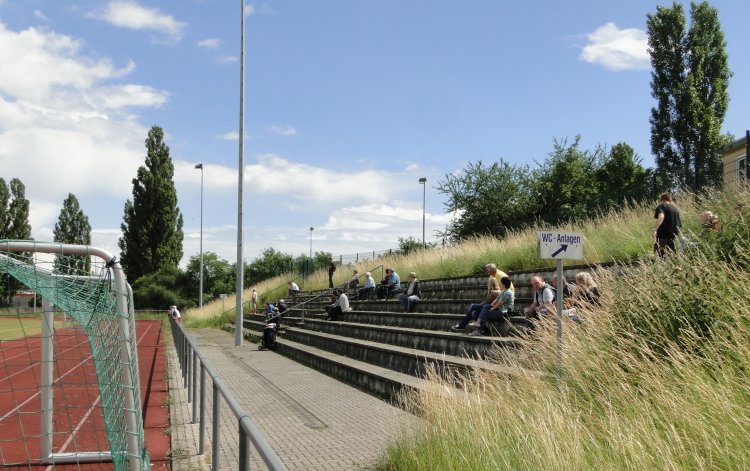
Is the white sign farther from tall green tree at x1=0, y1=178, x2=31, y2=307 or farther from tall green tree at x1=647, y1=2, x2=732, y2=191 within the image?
tall green tree at x1=0, y1=178, x2=31, y2=307

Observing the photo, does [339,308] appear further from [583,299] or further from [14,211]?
[14,211]

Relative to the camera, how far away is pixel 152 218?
2403 inches

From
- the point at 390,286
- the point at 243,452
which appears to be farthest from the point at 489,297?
the point at 390,286

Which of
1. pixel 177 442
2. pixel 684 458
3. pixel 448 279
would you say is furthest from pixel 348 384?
pixel 684 458

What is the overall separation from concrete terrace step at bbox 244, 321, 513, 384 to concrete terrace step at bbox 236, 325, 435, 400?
0.49ft

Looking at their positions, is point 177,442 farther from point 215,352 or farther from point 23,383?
point 215,352

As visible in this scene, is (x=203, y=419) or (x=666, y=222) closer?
(x=203, y=419)

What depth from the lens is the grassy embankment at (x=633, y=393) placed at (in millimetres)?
4020

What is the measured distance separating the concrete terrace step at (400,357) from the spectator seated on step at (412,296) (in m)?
2.08

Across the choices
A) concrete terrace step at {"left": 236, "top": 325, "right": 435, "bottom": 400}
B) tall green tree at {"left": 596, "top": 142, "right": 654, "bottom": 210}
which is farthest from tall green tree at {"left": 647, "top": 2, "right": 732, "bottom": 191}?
concrete terrace step at {"left": 236, "top": 325, "right": 435, "bottom": 400}

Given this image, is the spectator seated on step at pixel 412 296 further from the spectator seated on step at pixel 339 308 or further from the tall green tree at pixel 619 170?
the tall green tree at pixel 619 170

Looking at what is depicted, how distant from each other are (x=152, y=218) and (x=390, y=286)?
44749 millimetres

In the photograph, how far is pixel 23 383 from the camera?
1516 centimetres

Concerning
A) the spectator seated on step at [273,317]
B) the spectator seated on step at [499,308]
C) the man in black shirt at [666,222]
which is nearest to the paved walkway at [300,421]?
the spectator seated on step at [499,308]
